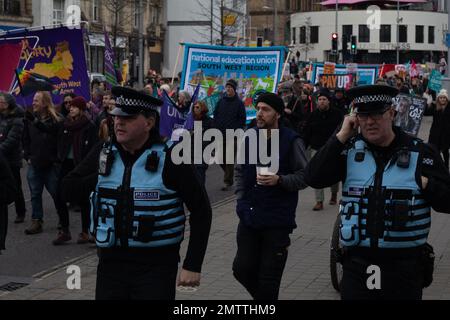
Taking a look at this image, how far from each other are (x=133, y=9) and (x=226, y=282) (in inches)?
2066

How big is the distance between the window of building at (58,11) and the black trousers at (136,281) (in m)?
45.7

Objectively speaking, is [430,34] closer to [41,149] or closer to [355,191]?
[41,149]

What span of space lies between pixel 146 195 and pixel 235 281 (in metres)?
3.90

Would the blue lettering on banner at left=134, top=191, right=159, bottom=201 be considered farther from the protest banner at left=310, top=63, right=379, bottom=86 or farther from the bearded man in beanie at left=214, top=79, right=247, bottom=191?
the protest banner at left=310, top=63, right=379, bottom=86

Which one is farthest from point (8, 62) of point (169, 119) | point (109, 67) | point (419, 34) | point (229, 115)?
point (419, 34)

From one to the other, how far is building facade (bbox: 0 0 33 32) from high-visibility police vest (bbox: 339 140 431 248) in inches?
1626

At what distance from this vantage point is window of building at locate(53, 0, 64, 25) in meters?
49.6

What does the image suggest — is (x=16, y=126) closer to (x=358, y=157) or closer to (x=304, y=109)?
(x=358, y=157)

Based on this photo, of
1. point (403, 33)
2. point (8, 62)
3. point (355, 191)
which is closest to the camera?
point (355, 191)

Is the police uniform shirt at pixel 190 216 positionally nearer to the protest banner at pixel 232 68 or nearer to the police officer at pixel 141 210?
the police officer at pixel 141 210

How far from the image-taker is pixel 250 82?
1900 cm

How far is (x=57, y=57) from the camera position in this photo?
1545cm

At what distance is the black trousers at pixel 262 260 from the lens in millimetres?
6676

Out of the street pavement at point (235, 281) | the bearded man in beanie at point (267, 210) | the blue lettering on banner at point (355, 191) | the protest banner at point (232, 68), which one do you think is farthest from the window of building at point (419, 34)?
the blue lettering on banner at point (355, 191)
